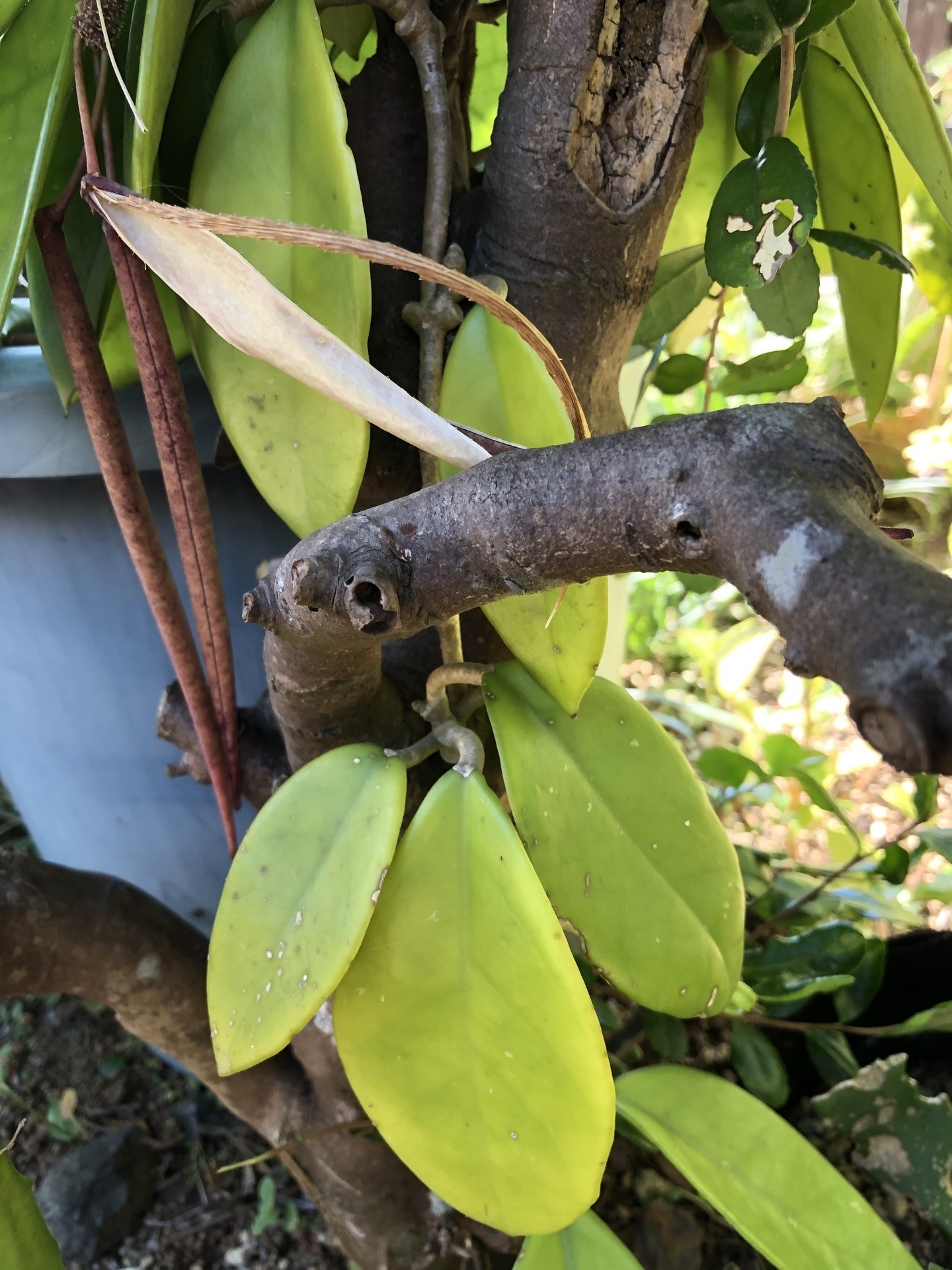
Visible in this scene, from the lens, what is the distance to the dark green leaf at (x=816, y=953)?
23.6 inches

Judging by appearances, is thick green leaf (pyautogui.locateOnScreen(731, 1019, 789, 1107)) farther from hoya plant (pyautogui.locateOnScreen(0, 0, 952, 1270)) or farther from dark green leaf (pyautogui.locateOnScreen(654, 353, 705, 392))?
dark green leaf (pyautogui.locateOnScreen(654, 353, 705, 392))

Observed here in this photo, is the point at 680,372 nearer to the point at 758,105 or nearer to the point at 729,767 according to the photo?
A: the point at 758,105

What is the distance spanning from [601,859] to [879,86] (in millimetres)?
383

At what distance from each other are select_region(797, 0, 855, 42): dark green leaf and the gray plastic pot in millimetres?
347

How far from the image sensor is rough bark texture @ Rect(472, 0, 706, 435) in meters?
0.37

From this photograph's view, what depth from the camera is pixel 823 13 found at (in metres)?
0.35

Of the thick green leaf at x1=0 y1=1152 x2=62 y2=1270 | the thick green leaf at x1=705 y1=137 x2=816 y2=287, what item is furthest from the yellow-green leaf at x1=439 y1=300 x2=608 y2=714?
the thick green leaf at x1=0 y1=1152 x2=62 y2=1270

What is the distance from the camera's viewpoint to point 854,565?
0.57ft

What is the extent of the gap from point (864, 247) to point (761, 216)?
0.09 metres

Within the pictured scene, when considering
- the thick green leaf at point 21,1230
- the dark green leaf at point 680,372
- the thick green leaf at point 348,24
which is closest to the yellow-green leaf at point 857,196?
the dark green leaf at point 680,372

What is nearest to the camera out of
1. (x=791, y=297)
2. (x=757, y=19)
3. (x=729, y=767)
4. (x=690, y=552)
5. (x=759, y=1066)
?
(x=690, y=552)

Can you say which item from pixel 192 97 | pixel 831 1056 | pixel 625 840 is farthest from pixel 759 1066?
pixel 192 97

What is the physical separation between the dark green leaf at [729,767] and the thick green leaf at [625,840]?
0.31 meters

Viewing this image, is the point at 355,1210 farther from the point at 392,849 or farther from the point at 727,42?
the point at 727,42
